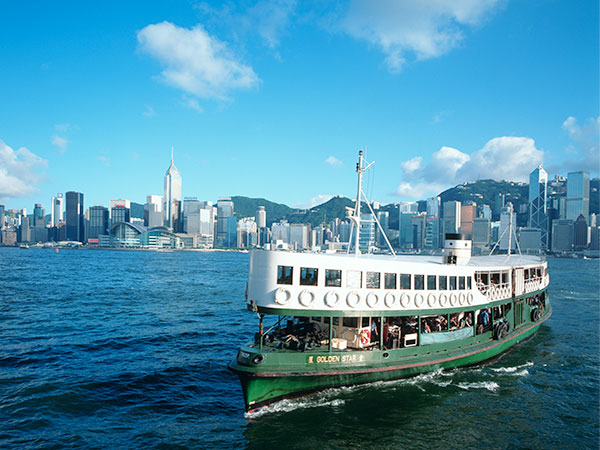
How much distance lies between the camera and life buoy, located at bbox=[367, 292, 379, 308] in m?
18.2

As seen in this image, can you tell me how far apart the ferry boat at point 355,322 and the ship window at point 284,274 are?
44mm

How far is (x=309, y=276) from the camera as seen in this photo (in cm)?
1738

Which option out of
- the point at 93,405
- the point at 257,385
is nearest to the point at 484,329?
the point at 257,385

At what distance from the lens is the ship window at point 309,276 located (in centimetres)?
1725

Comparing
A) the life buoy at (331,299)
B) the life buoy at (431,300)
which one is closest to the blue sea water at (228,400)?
the life buoy at (431,300)

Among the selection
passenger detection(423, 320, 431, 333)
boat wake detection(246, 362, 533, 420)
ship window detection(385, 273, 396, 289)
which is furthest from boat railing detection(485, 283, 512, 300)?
ship window detection(385, 273, 396, 289)

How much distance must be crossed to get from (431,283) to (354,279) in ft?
17.0

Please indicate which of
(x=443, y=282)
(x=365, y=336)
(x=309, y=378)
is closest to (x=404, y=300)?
(x=365, y=336)

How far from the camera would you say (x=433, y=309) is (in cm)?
2053

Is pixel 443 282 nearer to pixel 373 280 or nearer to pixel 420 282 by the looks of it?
pixel 420 282

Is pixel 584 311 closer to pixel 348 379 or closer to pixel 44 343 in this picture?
pixel 348 379

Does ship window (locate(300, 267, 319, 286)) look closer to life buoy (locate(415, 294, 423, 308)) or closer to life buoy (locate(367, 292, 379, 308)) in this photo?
life buoy (locate(367, 292, 379, 308))

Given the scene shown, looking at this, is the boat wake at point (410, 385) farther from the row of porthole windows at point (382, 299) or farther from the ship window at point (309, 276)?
the ship window at point (309, 276)

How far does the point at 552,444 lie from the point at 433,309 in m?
7.24
